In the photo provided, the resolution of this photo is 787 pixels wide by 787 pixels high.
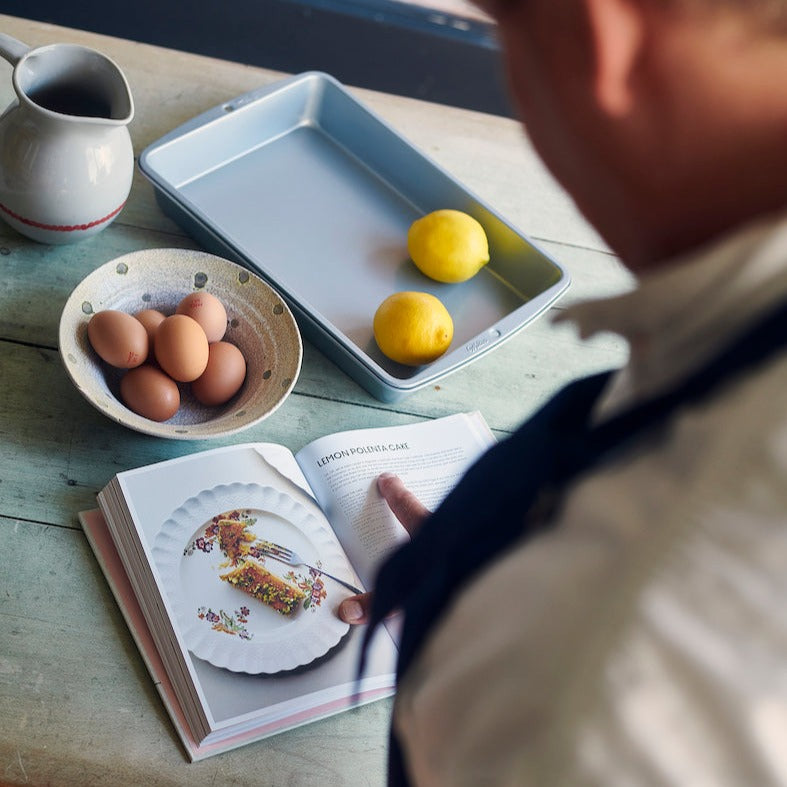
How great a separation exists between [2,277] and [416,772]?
0.66 m

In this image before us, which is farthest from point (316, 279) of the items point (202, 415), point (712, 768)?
point (712, 768)

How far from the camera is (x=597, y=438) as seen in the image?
43 centimetres

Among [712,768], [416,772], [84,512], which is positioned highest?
[712,768]

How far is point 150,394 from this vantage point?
817mm

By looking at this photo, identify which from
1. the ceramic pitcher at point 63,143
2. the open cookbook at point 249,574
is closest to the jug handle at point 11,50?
the ceramic pitcher at point 63,143

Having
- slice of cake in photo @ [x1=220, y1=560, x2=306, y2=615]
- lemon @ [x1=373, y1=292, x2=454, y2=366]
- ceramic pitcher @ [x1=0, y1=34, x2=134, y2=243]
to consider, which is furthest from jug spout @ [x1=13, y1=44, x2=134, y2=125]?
slice of cake in photo @ [x1=220, y1=560, x2=306, y2=615]

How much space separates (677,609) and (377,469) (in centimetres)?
55

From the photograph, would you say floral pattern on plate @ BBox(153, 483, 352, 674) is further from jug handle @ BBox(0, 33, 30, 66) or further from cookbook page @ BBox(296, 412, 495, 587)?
jug handle @ BBox(0, 33, 30, 66)

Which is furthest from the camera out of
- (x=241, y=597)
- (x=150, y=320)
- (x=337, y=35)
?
(x=337, y=35)

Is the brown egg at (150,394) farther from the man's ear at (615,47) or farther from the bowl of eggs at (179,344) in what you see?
the man's ear at (615,47)

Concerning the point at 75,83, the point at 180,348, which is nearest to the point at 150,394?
the point at 180,348

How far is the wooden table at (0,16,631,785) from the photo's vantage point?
689 mm

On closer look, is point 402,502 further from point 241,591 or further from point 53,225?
point 53,225

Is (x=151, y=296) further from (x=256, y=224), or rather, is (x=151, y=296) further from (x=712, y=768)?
(x=712, y=768)
